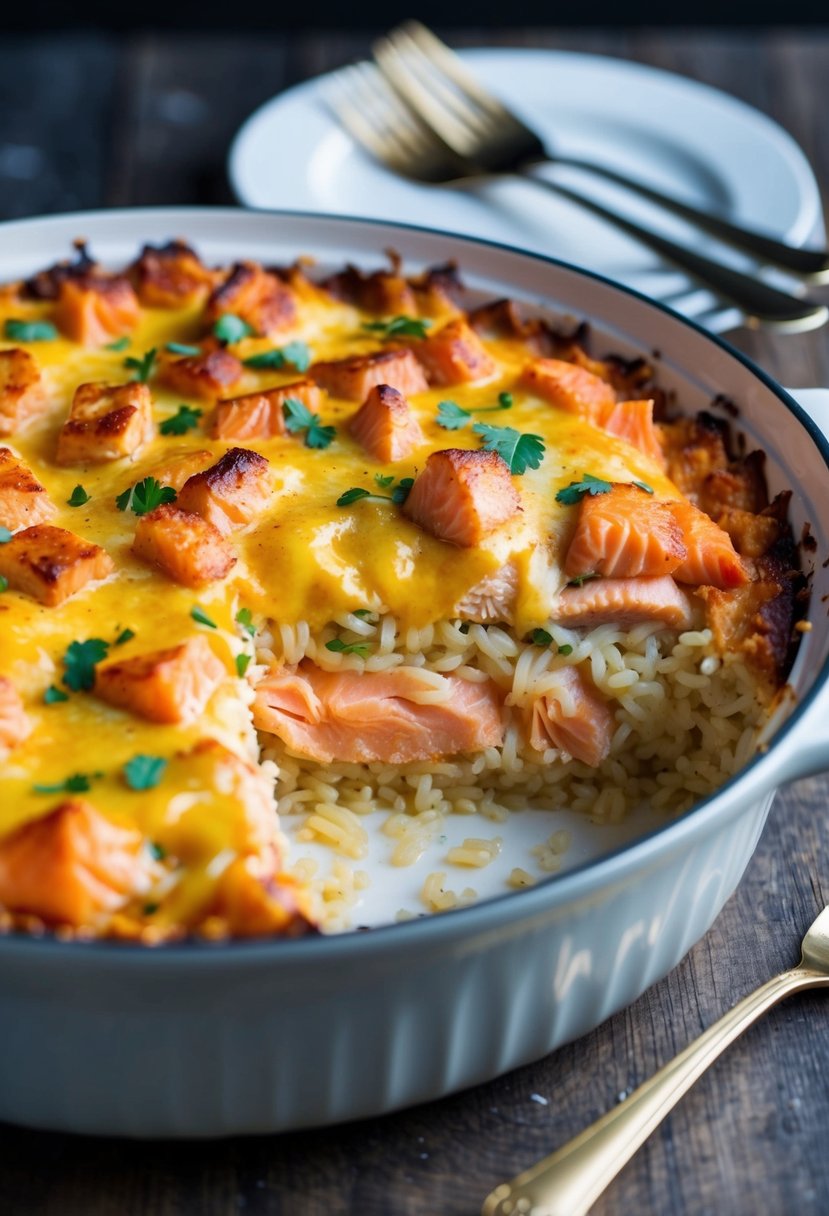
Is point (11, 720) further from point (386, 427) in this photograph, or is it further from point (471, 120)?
point (471, 120)

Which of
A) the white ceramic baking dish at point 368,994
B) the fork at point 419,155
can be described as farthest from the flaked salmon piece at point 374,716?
the fork at point 419,155

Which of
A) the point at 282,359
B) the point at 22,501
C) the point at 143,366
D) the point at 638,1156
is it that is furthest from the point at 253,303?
the point at 638,1156

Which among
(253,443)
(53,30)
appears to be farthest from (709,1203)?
(53,30)

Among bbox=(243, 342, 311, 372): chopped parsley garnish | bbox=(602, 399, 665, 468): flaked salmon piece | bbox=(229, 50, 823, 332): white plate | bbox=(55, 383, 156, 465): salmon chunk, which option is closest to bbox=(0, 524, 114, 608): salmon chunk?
bbox=(55, 383, 156, 465): salmon chunk

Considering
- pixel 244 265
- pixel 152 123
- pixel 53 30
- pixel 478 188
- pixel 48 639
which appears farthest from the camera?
pixel 53 30

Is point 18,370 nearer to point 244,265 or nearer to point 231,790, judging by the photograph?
point 244,265

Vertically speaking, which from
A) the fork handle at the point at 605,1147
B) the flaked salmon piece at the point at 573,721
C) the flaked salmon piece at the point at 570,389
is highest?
the flaked salmon piece at the point at 570,389

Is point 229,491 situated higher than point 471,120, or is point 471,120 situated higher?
point 471,120

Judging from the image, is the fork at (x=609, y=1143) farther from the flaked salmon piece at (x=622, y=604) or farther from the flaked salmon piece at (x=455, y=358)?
the flaked salmon piece at (x=455, y=358)
